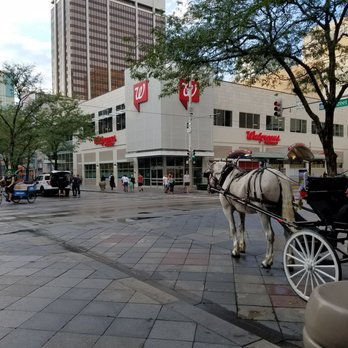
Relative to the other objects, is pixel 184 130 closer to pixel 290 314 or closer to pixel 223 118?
pixel 223 118

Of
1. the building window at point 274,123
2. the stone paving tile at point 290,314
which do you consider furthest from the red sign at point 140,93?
the stone paving tile at point 290,314

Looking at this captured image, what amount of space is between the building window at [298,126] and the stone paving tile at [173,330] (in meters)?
51.7

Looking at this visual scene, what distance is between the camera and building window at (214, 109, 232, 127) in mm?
44969

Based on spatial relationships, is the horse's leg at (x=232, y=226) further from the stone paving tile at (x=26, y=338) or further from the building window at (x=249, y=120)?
the building window at (x=249, y=120)

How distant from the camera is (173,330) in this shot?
3.92 metres

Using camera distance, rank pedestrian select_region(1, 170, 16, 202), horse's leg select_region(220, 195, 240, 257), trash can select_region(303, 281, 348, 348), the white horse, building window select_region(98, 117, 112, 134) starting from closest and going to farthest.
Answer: trash can select_region(303, 281, 348, 348)
the white horse
horse's leg select_region(220, 195, 240, 257)
pedestrian select_region(1, 170, 16, 202)
building window select_region(98, 117, 112, 134)

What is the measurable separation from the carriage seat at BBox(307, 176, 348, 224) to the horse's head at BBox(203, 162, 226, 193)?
2385mm

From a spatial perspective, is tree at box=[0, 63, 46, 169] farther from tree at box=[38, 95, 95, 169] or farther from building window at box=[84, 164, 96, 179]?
building window at box=[84, 164, 96, 179]

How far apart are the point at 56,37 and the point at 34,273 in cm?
15239

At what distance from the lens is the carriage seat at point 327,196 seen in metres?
→ 5.19

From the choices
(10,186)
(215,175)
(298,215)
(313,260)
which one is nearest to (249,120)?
(10,186)

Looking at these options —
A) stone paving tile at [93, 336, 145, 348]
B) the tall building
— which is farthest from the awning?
the tall building

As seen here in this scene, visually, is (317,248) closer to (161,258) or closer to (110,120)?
(161,258)

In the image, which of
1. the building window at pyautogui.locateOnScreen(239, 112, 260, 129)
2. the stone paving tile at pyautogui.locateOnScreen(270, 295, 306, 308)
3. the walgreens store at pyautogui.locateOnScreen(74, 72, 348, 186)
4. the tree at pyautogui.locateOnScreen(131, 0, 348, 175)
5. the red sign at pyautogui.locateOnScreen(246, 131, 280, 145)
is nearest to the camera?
the stone paving tile at pyautogui.locateOnScreen(270, 295, 306, 308)
